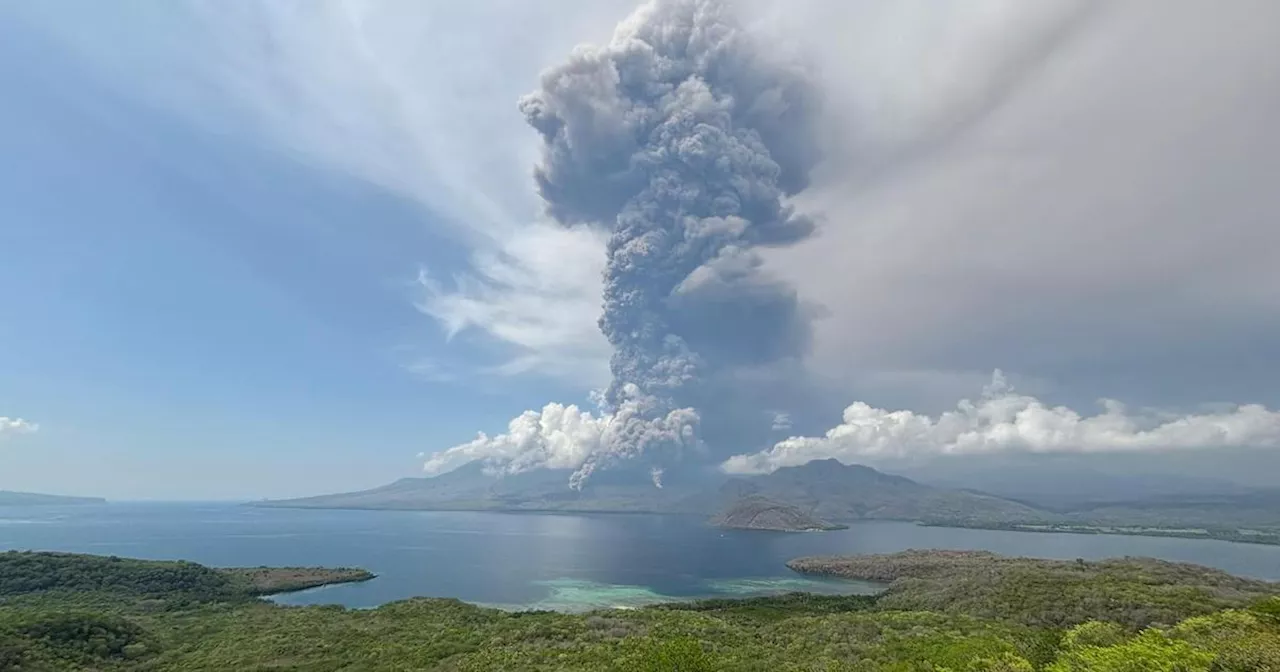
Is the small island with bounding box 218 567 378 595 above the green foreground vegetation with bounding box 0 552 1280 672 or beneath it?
beneath

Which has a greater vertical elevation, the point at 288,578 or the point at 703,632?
the point at 703,632

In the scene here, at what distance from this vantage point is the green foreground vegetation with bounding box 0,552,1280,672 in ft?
137

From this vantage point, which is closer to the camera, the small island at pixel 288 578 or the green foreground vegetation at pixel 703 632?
the green foreground vegetation at pixel 703 632

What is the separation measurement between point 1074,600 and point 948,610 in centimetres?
1714

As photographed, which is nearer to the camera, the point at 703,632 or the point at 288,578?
the point at 703,632

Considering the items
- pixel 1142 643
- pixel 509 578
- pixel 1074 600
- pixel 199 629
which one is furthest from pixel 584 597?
pixel 1142 643

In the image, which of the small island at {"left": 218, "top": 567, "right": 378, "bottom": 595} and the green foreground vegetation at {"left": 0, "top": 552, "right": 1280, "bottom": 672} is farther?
the small island at {"left": 218, "top": 567, "right": 378, "bottom": 595}

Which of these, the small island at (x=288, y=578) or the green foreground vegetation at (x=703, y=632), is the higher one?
the green foreground vegetation at (x=703, y=632)

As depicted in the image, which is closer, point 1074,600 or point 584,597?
point 1074,600

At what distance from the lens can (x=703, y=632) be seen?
6844 centimetres

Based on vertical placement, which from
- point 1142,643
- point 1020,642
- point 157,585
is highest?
point 1142,643

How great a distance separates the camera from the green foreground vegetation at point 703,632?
137 feet

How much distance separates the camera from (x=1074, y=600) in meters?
81.4

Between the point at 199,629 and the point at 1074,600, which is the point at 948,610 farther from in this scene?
the point at 199,629
